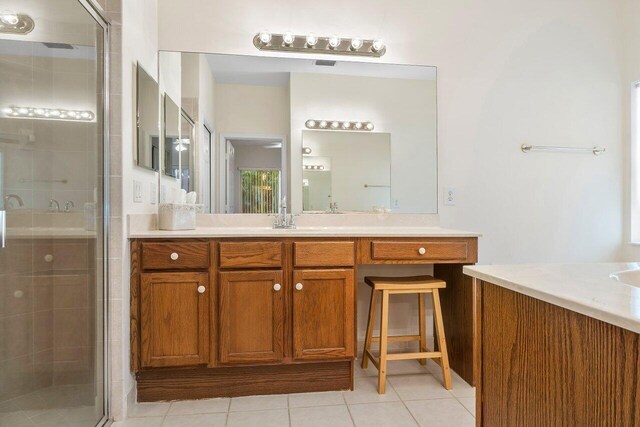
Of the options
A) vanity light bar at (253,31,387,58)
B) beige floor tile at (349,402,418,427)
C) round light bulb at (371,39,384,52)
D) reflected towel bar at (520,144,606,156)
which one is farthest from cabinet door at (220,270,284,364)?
reflected towel bar at (520,144,606,156)

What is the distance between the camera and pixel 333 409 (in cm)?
178

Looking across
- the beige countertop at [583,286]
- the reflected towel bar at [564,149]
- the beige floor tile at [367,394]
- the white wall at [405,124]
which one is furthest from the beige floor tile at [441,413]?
the reflected towel bar at [564,149]

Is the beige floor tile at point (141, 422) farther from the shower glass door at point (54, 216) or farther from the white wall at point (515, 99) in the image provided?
the white wall at point (515, 99)

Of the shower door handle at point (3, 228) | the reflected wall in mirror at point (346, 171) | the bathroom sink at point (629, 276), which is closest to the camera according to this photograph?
the bathroom sink at point (629, 276)

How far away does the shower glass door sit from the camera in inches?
57.8

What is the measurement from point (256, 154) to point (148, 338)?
125 centimetres

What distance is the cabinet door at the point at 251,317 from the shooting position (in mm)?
1818

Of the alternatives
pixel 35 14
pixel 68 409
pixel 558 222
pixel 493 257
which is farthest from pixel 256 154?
pixel 558 222

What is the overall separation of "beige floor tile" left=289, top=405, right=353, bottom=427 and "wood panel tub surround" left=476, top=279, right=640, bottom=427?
34.2 inches

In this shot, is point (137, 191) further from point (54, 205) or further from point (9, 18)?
point (9, 18)

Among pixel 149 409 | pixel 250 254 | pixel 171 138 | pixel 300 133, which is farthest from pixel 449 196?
pixel 149 409

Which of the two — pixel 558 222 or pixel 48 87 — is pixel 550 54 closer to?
pixel 558 222

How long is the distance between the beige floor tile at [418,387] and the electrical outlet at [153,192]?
1.70m

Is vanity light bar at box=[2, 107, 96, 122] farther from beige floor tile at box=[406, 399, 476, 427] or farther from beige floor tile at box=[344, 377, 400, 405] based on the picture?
beige floor tile at box=[406, 399, 476, 427]
